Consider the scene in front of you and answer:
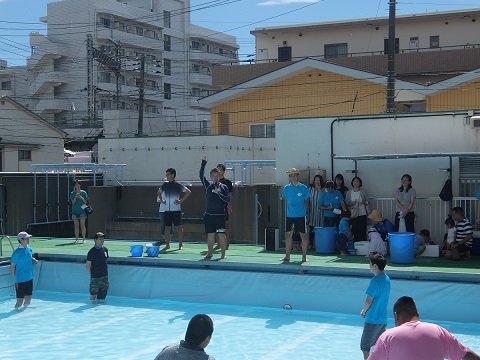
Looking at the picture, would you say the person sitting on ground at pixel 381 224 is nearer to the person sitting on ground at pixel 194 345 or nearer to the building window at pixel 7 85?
the person sitting on ground at pixel 194 345

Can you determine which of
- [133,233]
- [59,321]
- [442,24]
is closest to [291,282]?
[59,321]

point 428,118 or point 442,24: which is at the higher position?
point 442,24

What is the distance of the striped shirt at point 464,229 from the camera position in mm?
12812

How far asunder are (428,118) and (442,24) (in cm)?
2158

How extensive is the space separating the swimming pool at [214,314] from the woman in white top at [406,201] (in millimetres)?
2471

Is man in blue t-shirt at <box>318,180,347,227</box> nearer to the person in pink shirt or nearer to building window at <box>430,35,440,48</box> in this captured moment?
the person in pink shirt

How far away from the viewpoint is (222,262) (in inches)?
519

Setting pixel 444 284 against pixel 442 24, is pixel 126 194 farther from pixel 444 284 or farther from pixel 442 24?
pixel 442 24

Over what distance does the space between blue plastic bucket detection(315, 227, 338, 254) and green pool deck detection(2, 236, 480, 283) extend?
22cm

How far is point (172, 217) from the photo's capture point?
14.9 metres

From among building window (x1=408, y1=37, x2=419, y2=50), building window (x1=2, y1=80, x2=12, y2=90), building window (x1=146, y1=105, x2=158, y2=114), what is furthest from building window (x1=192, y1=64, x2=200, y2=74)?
building window (x1=408, y1=37, x2=419, y2=50)

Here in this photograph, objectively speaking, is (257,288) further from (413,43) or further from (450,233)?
(413,43)

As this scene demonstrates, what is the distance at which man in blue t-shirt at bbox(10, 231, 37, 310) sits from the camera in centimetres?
1264

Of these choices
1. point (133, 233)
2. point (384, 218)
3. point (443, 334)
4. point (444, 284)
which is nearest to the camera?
point (443, 334)
